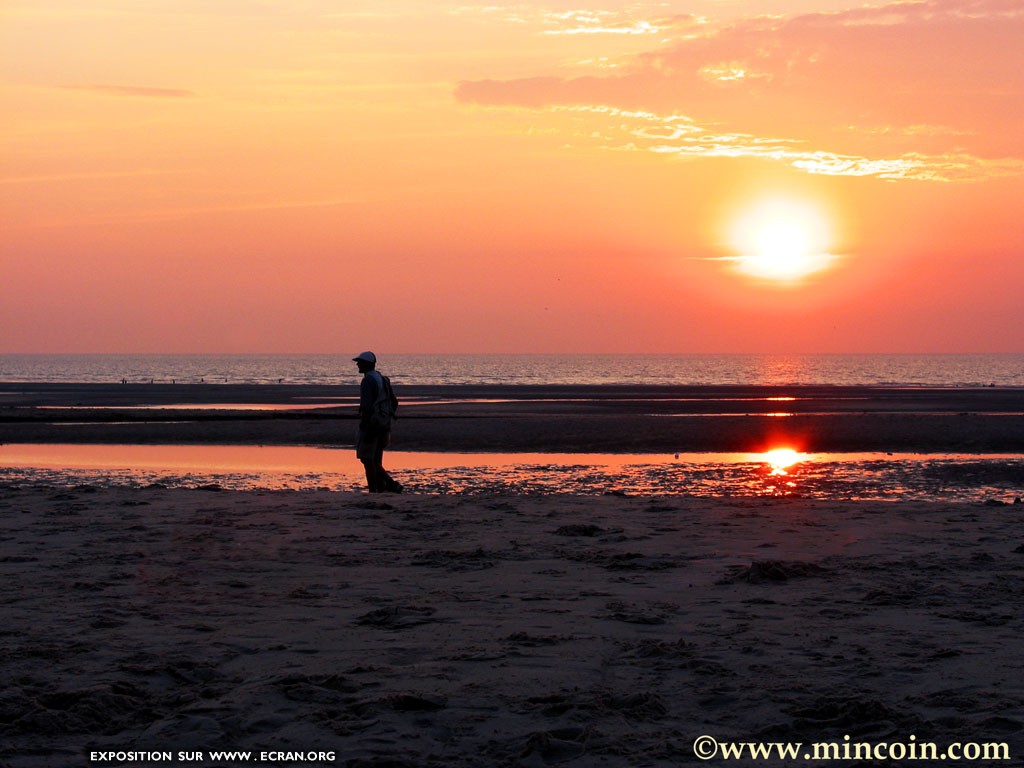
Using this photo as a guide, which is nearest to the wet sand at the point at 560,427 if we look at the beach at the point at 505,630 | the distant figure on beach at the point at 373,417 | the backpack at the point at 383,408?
the distant figure on beach at the point at 373,417

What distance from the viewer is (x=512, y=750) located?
521 cm

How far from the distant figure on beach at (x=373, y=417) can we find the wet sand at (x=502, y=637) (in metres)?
3.65

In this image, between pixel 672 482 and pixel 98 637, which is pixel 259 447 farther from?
pixel 98 637

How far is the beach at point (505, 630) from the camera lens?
533 centimetres

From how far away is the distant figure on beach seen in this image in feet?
52.7

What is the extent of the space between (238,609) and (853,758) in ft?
15.7

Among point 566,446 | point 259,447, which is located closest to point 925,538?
point 566,446

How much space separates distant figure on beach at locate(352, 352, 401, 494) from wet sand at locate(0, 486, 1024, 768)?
3652 millimetres

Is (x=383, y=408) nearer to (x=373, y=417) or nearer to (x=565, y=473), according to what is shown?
(x=373, y=417)

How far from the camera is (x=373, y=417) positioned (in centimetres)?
1611

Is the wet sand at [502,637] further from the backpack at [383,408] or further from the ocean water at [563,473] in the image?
the ocean water at [563,473]

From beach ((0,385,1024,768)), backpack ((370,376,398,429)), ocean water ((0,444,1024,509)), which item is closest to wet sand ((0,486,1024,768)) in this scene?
beach ((0,385,1024,768))

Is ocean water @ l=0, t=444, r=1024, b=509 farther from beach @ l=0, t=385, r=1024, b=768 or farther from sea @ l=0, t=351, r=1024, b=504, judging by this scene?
beach @ l=0, t=385, r=1024, b=768

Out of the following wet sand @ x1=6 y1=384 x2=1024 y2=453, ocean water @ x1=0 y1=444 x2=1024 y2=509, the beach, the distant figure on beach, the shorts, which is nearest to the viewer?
the beach
